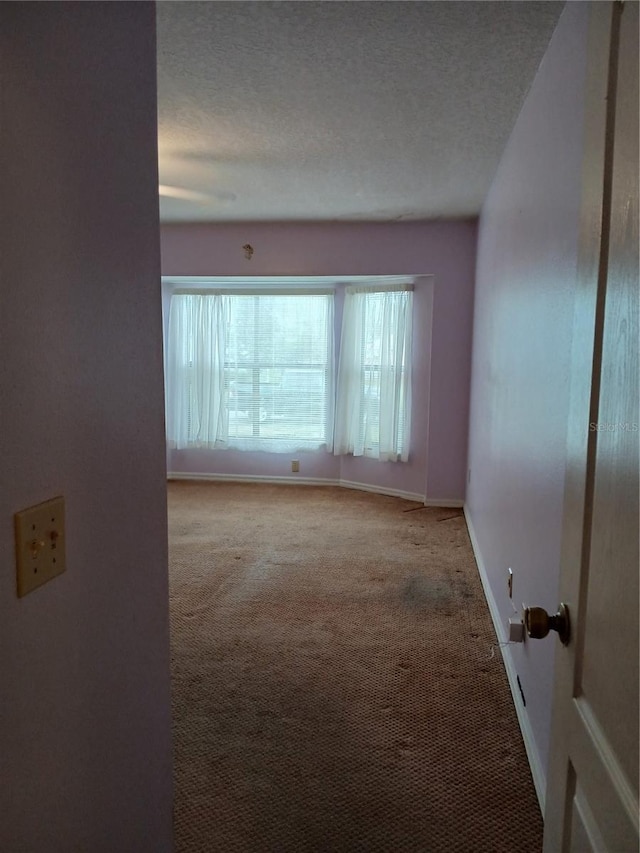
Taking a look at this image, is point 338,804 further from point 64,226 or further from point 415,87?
point 415,87

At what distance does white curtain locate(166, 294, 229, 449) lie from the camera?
19.0 ft

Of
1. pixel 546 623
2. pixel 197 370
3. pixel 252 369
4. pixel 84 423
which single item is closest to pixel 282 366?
pixel 252 369

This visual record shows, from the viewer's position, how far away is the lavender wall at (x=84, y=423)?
774 mm

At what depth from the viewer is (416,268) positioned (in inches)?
196

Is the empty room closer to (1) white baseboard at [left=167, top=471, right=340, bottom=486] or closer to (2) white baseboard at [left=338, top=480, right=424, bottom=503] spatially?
(2) white baseboard at [left=338, top=480, right=424, bottom=503]

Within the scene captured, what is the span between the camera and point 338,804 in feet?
5.69

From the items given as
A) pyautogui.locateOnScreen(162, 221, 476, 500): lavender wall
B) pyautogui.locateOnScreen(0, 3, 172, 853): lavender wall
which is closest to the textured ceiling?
pyautogui.locateOnScreen(162, 221, 476, 500): lavender wall

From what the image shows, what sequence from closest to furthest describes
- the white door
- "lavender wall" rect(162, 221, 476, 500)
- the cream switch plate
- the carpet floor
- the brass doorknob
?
the white door < the cream switch plate < the brass doorknob < the carpet floor < "lavender wall" rect(162, 221, 476, 500)

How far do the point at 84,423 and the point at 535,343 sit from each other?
5.62 feet

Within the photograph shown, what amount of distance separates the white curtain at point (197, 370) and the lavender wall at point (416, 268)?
1.52 ft

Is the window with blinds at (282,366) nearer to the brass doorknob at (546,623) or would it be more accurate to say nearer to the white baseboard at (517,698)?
the white baseboard at (517,698)

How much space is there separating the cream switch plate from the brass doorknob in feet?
2.46

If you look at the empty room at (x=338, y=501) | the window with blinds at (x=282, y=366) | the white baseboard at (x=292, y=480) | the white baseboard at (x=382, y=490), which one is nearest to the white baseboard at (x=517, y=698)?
the empty room at (x=338, y=501)

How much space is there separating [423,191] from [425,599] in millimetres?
2711
